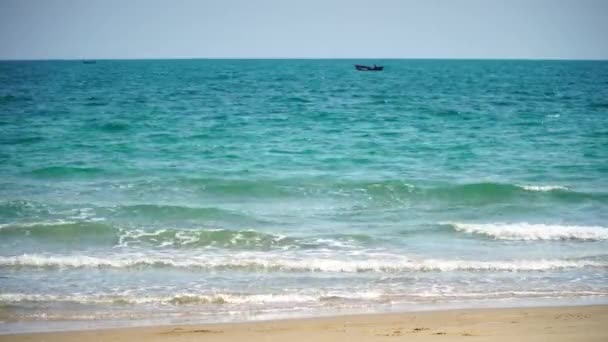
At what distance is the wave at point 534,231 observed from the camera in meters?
13.1

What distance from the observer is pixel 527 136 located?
26516 mm

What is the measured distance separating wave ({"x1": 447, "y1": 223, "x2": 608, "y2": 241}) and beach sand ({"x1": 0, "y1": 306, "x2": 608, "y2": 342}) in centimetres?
460

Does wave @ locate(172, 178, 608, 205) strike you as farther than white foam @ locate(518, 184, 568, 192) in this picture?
No

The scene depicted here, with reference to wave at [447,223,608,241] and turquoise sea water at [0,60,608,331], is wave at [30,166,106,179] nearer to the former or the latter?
turquoise sea water at [0,60,608,331]

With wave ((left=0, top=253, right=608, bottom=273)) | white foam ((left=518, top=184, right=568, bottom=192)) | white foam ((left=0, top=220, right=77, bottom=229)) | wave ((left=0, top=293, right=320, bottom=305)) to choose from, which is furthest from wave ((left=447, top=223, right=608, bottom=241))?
white foam ((left=0, top=220, right=77, bottom=229))

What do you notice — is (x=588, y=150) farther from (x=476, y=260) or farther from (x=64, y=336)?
(x=64, y=336)

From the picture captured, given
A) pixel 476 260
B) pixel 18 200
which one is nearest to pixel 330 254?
pixel 476 260

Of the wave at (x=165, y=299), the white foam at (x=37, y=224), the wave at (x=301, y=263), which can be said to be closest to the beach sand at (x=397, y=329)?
the wave at (x=165, y=299)

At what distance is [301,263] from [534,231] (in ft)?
17.3

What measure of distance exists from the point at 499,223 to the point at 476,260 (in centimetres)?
309

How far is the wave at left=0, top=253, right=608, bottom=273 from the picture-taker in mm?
10938

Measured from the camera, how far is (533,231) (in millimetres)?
13430

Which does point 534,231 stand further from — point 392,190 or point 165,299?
point 165,299

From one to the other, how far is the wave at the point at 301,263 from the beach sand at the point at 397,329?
2361 millimetres
